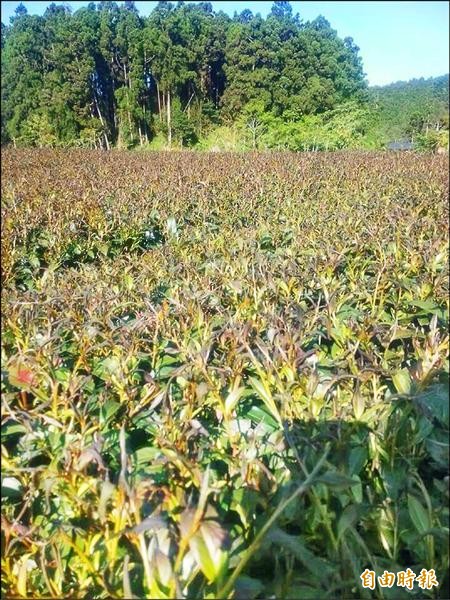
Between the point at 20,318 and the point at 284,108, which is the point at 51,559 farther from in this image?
the point at 284,108

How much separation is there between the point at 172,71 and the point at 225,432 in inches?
37.4

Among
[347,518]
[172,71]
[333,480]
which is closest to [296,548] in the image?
[333,480]

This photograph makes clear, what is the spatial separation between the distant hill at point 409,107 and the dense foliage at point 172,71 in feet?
0.35

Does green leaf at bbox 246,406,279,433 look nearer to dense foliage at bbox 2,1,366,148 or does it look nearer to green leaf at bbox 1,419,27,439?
green leaf at bbox 1,419,27,439

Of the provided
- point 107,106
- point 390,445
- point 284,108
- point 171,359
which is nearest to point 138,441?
point 171,359

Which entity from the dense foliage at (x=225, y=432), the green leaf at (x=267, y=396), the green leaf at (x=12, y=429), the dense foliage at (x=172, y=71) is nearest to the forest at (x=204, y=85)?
the dense foliage at (x=172, y=71)

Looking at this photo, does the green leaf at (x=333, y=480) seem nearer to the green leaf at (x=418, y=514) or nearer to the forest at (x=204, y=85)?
the green leaf at (x=418, y=514)

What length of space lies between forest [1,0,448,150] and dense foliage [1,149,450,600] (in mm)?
205

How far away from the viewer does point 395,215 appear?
243 cm

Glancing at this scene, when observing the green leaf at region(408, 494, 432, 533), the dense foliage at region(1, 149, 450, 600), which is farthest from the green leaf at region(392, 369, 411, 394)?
the green leaf at region(408, 494, 432, 533)

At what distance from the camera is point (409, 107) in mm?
1460

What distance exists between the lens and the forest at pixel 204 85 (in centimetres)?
111

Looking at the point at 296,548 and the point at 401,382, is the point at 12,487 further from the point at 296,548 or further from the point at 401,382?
the point at 401,382

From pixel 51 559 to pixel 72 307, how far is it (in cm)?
61
